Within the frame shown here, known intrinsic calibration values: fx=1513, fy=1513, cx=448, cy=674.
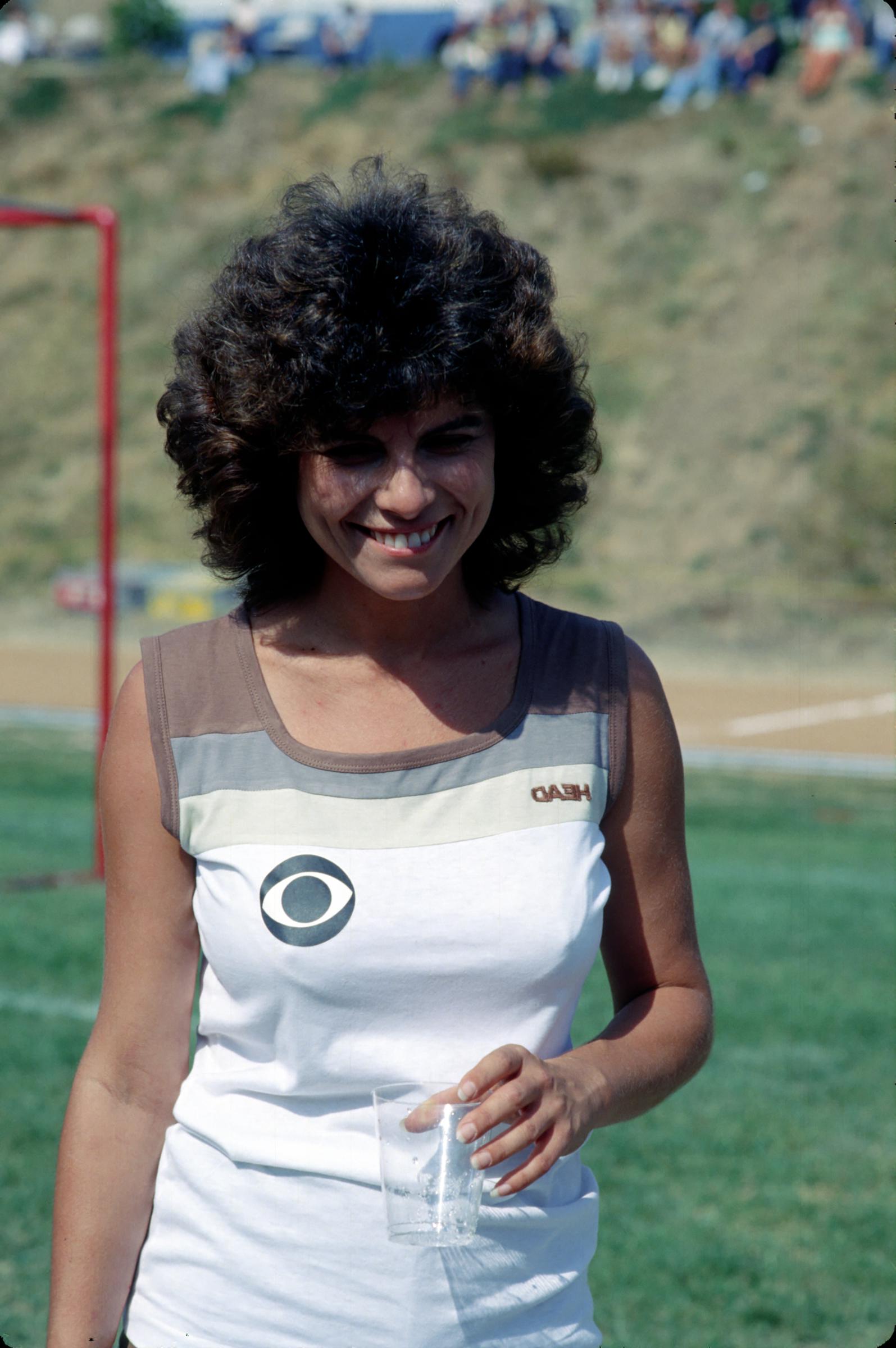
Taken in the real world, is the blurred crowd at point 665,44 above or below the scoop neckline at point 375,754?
above

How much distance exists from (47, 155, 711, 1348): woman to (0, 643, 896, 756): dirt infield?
514 inches

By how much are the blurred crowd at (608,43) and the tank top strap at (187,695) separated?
30.1 meters

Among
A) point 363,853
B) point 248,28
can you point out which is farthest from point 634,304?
point 363,853

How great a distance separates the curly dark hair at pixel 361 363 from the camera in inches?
63.6

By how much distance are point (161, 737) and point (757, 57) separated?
3422 cm

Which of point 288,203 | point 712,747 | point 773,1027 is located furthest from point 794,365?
point 288,203

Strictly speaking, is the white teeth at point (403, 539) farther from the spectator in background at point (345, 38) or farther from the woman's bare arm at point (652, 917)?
the spectator in background at point (345, 38)

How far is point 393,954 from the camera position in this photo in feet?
5.02

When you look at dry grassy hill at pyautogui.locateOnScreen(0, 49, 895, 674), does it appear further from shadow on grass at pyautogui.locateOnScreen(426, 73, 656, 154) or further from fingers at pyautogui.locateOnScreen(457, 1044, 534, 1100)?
fingers at pyautogui.locateOnScreen(457, 1044, 534, 1100)

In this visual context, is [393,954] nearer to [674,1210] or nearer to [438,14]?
[674,1210]

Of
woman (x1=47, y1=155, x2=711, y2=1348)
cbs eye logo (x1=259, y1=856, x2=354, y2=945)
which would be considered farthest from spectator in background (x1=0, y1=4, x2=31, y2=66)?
cbs eye logo (x1=259, y1=856, x2=354, y2=945)

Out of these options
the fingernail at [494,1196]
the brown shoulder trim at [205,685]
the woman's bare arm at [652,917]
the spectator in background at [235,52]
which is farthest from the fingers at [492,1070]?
the spectator in background at [235,52]

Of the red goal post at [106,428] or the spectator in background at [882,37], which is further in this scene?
the spectator in background at [882,37]

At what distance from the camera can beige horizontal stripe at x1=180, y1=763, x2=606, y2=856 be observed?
157 centimetres
